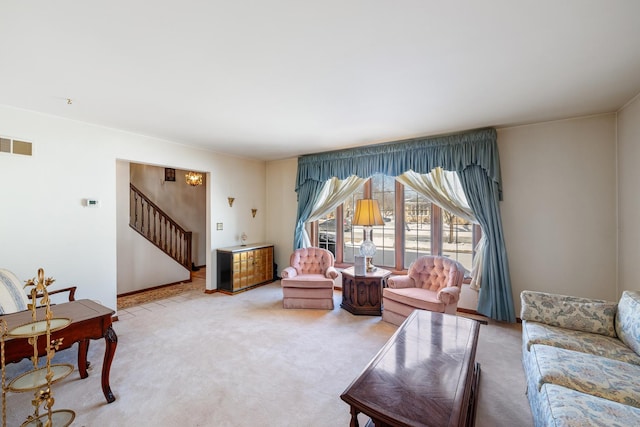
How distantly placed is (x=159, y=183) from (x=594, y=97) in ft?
25.8

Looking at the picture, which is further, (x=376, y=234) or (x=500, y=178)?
(x=376, y=234)

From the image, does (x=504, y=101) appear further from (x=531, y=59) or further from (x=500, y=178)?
(x=500, y=178)

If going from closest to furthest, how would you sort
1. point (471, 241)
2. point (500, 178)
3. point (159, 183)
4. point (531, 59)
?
1. point (531, 59)
2. point (500, 178)
3. point (471, 241)
4. point (159, 183)

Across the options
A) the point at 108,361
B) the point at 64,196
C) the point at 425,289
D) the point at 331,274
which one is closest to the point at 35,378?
the point at 108,361

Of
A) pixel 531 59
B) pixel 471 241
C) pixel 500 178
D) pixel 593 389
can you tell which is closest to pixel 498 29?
pixel 531 59

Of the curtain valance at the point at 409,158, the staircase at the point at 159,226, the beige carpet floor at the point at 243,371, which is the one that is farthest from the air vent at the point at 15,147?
the curtain valance at the point at 409,158

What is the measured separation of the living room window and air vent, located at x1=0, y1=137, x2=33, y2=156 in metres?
4.26

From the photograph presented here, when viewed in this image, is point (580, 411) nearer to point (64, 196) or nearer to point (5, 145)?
point (64, 196)

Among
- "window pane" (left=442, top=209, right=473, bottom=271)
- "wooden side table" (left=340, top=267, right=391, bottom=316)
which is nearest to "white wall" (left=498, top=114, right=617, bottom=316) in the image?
"window pane" (left=442, top=209, right=473, bottom=271)

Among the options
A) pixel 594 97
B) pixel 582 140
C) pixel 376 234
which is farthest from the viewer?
pixel 376 234

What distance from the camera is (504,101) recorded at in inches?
112

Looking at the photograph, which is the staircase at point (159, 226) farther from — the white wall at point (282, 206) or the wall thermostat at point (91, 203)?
the wall thermostat at point (91, 203)

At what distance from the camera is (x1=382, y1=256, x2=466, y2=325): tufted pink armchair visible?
3260mm

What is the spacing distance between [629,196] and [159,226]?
25.1 ft
